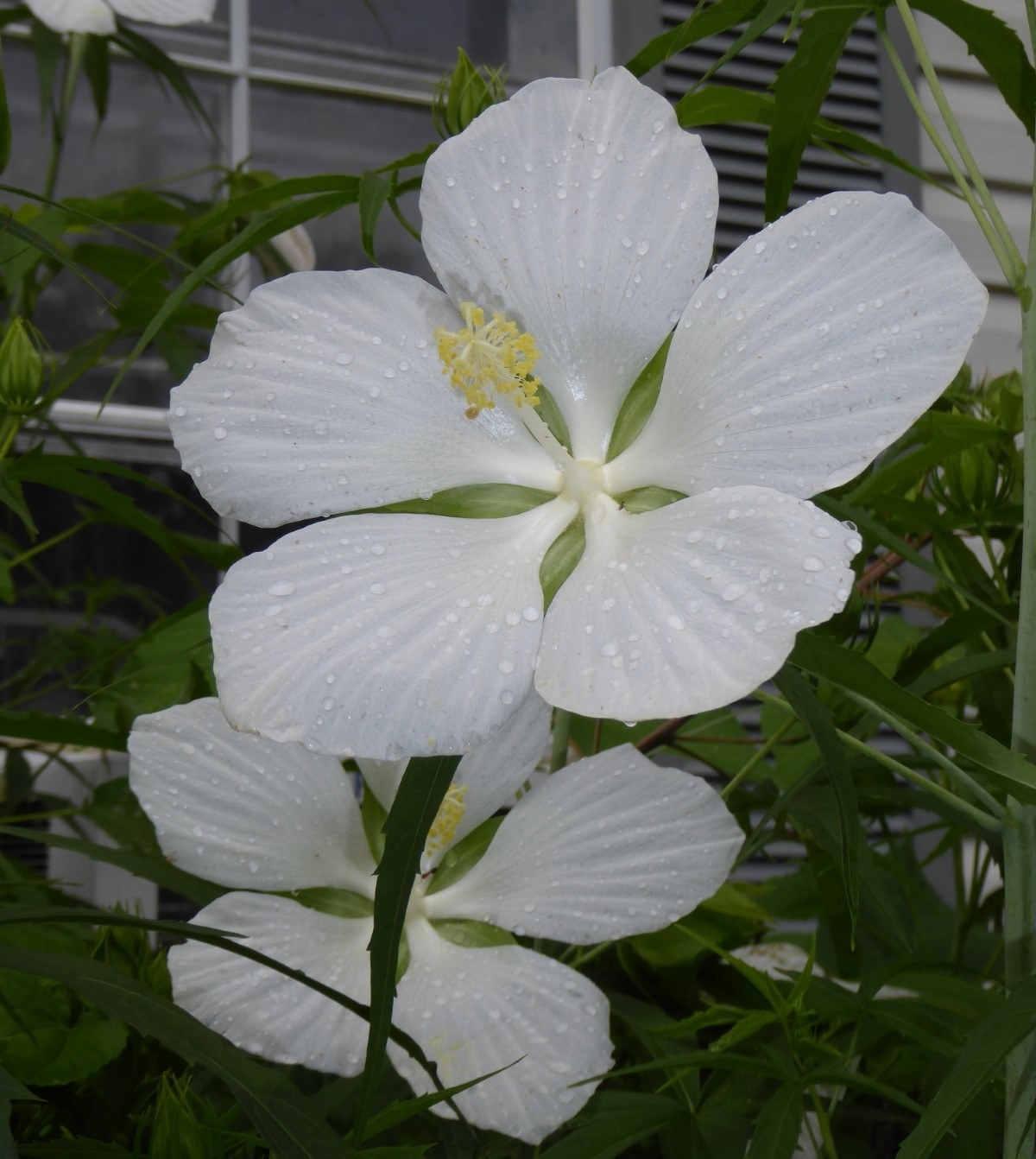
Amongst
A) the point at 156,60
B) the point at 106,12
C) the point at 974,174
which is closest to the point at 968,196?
the point at 974,174

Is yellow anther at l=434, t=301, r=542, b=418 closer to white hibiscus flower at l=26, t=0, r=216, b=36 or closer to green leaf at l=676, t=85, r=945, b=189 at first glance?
green leaf at l=676, t=85, r=945, b=189

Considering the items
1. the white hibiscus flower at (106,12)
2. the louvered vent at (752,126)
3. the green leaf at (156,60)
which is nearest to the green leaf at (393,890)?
the white hibiscus flower at (106,12)

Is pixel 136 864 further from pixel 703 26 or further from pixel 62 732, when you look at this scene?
pixel 703 26

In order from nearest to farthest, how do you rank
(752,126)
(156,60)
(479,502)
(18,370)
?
(479,502) < (18,370) < (156,60) < (752,126)

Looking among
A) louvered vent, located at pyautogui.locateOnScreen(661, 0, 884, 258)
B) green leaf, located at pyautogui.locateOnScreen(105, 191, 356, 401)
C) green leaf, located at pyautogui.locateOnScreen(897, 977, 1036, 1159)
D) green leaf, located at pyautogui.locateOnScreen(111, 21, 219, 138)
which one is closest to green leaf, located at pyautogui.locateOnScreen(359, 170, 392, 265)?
green leaf, located at pyautogui.locateOnScreen(105, 191, 356, 401)

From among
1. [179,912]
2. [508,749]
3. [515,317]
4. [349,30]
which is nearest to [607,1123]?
[508,749]

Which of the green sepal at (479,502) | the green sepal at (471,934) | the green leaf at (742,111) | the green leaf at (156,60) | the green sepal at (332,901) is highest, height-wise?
the green leaf at (156,60)

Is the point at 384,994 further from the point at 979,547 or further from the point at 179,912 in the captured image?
the point at 979,547

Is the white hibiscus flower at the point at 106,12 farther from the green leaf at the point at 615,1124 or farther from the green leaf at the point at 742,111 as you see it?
the green leaf at the point at 615,1124
